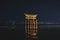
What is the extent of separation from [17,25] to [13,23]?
64 mm

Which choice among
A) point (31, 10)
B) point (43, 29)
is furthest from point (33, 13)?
point (43, 29)

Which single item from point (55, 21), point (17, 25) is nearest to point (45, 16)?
point (55, 21)

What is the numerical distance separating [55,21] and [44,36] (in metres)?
0.27

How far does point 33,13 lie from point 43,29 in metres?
0.27

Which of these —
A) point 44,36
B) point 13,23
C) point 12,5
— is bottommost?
point 44,36

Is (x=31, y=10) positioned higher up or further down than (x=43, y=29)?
higher up

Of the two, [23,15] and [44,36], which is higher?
[23,15]

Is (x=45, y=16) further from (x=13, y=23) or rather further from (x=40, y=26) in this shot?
(x=13, y=23)

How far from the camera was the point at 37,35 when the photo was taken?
310 centimetres

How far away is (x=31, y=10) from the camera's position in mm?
3135

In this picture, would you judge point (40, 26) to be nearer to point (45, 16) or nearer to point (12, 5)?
point (45, 16)

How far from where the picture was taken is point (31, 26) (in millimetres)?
3111

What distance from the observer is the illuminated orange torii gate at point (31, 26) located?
10.2ft

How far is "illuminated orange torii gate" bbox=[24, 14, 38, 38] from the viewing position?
3.09 m
